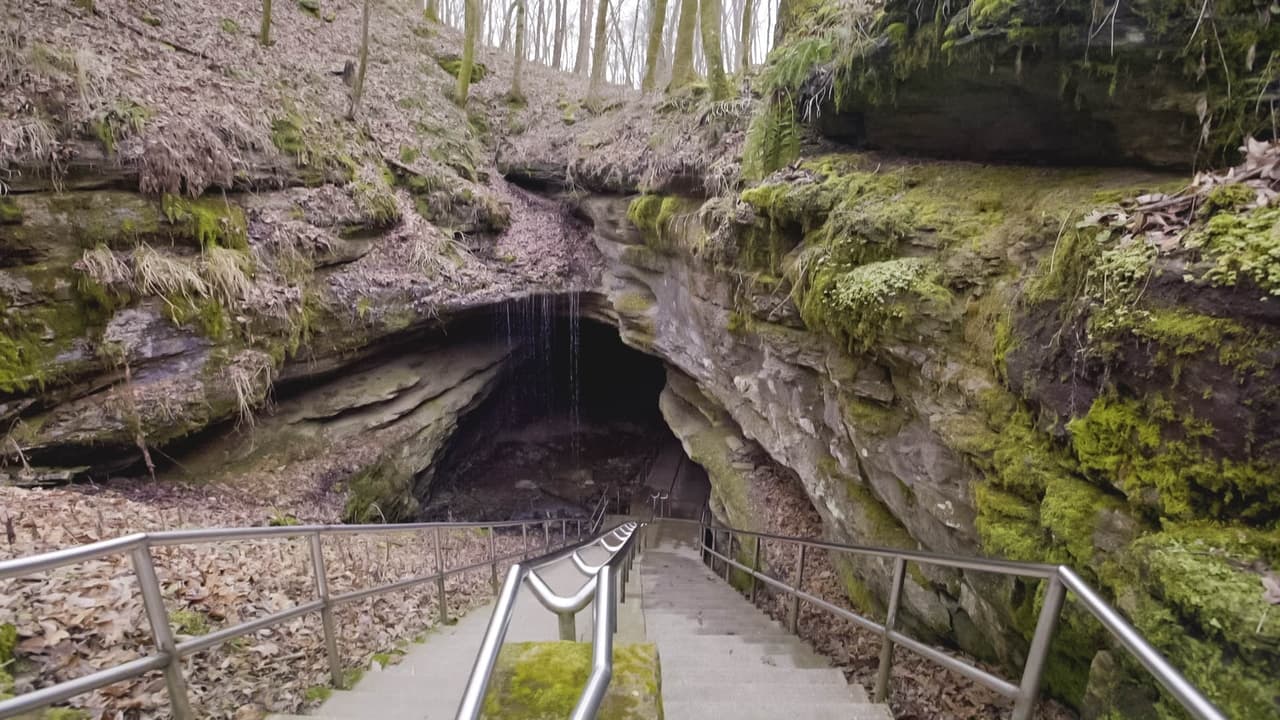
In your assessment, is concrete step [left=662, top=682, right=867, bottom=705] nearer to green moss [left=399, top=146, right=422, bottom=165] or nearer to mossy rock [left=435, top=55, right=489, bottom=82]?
green moss [left=399, top=146, right=422, bottom=165]

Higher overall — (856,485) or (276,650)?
(856,485)

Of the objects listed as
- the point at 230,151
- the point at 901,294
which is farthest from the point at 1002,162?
the point at 230,151

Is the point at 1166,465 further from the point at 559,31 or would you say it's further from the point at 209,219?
the point at 559,31

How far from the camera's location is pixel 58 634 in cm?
261

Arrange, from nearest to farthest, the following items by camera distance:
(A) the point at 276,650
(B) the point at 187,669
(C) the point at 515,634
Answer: (B) the point at 187,669 → (A) the point at 276,650 → (C) the point at 515,634

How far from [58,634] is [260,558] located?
2060 millimetres

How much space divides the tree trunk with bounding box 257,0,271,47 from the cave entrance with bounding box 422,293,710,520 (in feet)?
26.5

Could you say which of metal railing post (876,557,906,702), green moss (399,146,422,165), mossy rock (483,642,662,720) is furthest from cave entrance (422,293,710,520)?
mossy rock (483,642,662,720)

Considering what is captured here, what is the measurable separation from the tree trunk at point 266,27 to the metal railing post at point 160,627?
13065mm

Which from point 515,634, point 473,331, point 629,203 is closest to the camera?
point 515,634

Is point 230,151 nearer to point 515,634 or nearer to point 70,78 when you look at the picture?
point 70,78

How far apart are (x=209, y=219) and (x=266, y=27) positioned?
21.3 ft

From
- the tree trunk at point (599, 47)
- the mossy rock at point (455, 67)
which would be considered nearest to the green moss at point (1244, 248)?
the tree trunk at point (599, 47)

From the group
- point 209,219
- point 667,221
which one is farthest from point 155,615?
point 667,221
